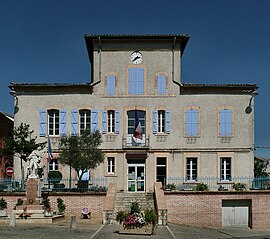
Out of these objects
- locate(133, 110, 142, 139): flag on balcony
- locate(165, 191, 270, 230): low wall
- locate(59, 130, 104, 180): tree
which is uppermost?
locate(133, 110, 142, 139): flag on balcony

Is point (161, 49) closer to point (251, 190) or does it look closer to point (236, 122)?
point (236, 122)

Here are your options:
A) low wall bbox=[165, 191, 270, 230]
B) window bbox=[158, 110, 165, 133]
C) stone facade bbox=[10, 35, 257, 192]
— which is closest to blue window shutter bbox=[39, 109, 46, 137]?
stone facade bbox=[10, 35, 257, 192]

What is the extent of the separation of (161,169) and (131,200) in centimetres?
490

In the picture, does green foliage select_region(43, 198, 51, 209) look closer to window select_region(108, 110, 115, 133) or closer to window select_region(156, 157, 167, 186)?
window select_region(108, 110, 115, 133)

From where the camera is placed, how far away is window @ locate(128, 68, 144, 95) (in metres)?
31.6

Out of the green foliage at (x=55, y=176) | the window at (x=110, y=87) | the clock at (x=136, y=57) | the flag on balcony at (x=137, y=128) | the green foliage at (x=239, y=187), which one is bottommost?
the green foliage at (x=239, y=187)

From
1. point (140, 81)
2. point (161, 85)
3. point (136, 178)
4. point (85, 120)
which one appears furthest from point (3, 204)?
point (161, 85)

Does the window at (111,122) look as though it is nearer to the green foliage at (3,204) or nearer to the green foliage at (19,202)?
the green foliage at (19,202)

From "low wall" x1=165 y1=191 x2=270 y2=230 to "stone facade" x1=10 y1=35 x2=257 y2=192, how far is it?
429cm

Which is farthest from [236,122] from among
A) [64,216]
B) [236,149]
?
[64,216]

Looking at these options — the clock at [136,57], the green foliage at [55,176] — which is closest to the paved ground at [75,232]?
the green foliage at [55,176]

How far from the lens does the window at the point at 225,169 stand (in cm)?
3076

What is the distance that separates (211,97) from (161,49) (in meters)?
4.46

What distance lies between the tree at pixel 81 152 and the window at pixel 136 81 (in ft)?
15.6
